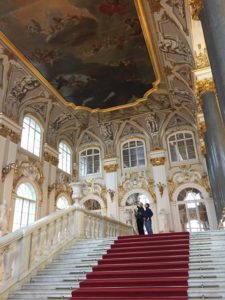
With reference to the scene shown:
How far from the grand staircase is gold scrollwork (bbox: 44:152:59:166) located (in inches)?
353

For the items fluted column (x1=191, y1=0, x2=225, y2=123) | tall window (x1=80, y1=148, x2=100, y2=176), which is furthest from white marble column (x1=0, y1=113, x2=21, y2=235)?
fluted column (x1=191, y1=0, x2=225, y2=123)

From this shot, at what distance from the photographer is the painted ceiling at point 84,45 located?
10.2 m

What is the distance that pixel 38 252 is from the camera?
5594 mm

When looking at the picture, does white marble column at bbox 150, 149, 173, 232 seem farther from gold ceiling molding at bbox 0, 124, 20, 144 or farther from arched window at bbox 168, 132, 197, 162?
gold ceiling molding at bbox 0, 124, 20, 144

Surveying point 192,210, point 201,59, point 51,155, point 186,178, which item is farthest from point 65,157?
point 201,59

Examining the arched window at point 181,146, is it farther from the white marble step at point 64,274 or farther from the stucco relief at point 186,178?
the white marble step at point 64,274

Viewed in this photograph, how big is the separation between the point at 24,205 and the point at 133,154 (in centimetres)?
768

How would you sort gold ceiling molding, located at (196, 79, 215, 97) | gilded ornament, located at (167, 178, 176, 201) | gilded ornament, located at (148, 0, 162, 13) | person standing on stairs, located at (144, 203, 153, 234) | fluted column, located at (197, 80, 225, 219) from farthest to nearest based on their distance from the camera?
gilded ornament, located at (167, 178, 176, 201), person standing on stairs, located at (144, 203, 153, 234), gilded ornament, located at (148, 0, 162, 13), gold ceiling molding, located at (196, 79, 215, 97), fluted column, located at (197, 80, 225, 219)

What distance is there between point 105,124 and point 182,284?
560 inches

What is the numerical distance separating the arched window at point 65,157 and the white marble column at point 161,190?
217 inches

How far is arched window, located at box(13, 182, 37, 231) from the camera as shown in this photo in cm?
1204

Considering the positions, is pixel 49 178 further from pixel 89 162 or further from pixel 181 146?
pixel 181 146

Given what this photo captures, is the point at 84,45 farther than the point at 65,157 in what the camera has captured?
No

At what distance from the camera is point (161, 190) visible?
15.3m
